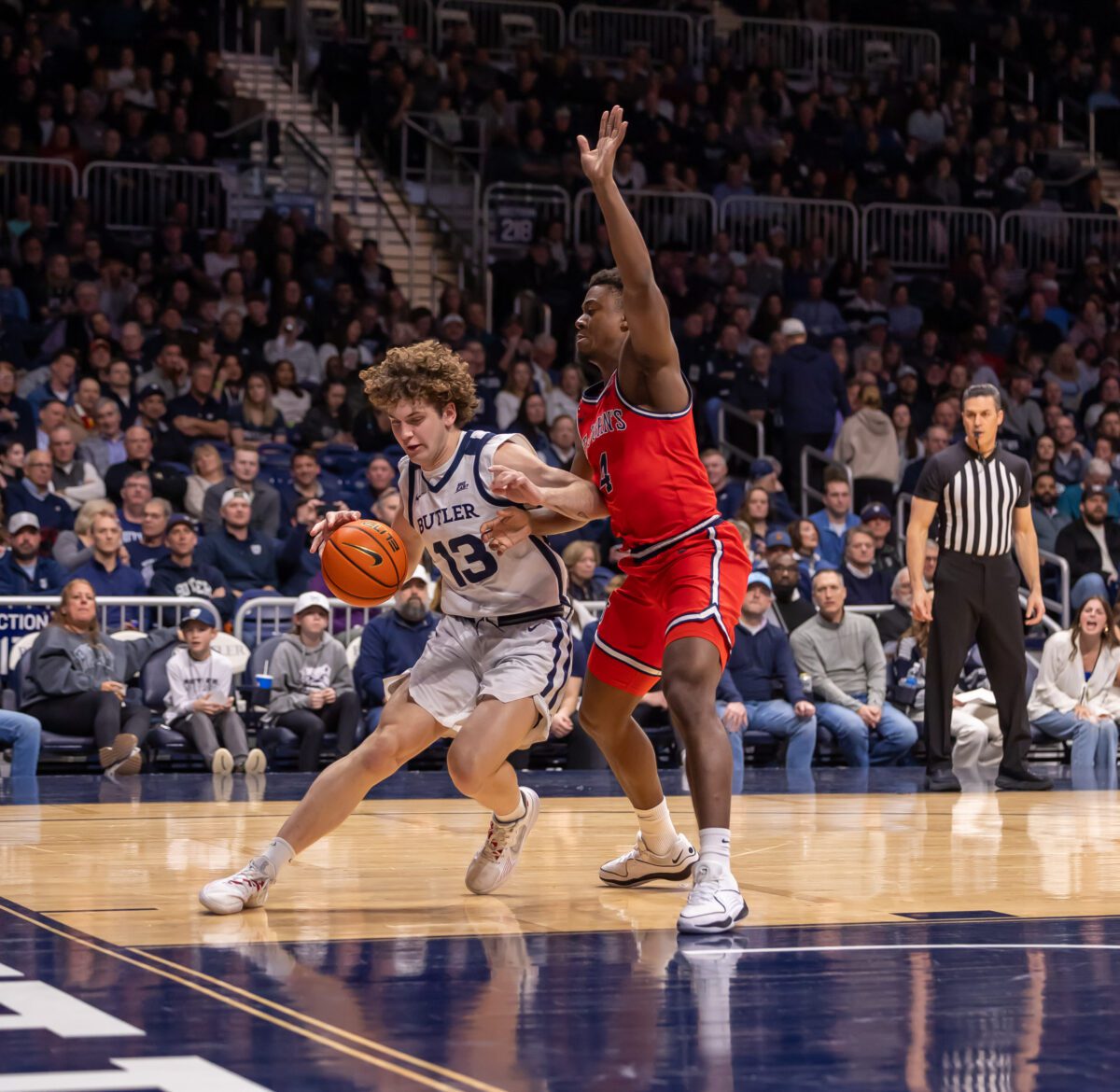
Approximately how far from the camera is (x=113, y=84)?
55.8 ft

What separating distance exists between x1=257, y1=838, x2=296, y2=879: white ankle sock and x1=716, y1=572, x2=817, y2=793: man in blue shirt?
581cm

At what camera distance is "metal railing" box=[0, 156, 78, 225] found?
15742 millimetres

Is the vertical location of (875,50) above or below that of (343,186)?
above

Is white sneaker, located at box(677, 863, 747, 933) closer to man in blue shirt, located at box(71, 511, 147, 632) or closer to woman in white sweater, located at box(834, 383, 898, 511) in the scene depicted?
man in blue shirt, located at box(71, 511, 147, 632)

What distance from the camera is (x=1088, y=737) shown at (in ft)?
37.4

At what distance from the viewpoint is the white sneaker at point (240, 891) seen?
17.1 ft

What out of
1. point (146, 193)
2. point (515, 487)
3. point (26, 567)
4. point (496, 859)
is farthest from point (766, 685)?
point (146, 193)

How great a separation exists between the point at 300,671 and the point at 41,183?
696 cm

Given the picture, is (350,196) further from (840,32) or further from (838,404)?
(840,32)

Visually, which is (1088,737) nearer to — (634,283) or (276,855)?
(634,283)

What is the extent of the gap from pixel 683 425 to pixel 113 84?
12.8 m

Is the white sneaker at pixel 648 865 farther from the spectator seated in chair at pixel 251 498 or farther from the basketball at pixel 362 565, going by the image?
the spectator seated in chair at pixel 251 498

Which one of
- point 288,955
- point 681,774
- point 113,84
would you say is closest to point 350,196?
point 113,84

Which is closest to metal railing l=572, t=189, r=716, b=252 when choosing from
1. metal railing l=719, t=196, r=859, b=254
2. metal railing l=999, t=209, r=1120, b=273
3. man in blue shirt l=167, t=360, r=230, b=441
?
metal railing l=719, t=196, r=859, b=254
